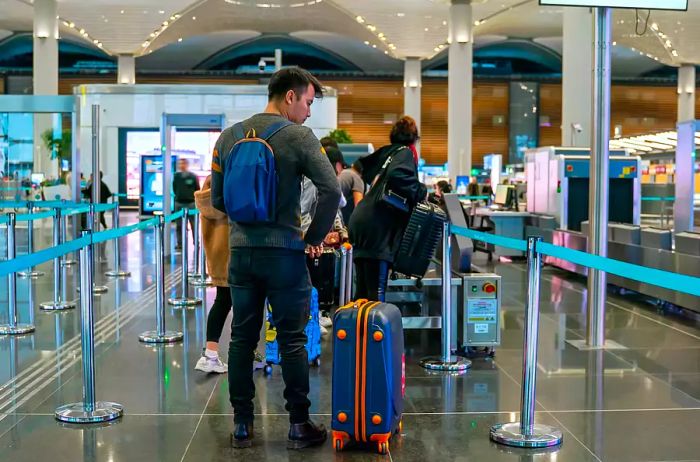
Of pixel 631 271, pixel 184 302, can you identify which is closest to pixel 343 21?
pixel 184 302

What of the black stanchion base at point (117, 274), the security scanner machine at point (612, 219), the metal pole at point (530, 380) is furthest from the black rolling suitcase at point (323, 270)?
the black stanchion base at point (117, 274)

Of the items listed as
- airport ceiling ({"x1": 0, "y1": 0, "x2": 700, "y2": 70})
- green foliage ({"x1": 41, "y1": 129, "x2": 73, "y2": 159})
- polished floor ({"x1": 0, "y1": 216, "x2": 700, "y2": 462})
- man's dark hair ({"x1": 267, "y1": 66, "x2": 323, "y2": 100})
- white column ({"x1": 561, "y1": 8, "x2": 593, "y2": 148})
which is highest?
airport ceiling ({"x1": 0, "y1": 0, "x2": 700, "y2": 70})

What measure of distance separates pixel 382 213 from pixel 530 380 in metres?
1.65

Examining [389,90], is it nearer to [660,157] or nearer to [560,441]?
[660,157]

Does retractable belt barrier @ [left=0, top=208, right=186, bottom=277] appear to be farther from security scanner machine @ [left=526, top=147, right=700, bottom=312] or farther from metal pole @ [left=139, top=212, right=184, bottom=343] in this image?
security scanner machine @ [left=526, top=147, right=700, bottom=312]

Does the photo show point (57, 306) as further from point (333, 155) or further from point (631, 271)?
point (631, 271)

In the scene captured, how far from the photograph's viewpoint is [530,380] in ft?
13.1

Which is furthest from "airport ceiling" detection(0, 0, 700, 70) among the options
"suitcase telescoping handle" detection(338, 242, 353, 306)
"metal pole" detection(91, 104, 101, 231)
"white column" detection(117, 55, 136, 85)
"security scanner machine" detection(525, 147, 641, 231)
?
"suitcase telescoping handle" detection(338, 242, 353, 306)

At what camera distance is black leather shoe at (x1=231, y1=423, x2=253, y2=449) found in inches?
152

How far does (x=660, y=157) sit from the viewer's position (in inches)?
894

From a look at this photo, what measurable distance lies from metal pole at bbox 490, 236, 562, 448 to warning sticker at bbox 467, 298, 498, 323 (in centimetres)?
190

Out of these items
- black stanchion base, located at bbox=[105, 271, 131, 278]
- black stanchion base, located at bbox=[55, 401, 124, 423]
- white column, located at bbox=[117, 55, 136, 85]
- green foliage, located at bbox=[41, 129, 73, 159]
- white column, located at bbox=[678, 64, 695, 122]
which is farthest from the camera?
white column, located at bbox=[678, 64, 695, 122]

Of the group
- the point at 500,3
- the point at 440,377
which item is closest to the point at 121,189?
the point at 500,3

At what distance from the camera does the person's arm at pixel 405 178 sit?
16.8 feet
